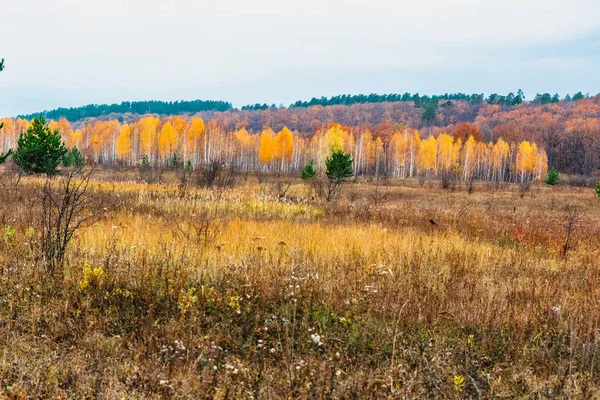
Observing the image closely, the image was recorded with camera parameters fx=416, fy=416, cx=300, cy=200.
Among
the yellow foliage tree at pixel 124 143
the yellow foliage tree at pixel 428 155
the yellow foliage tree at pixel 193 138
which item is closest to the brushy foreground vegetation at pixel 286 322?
the yellow foliage tree at pixel 428 155

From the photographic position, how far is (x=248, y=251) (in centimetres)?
598

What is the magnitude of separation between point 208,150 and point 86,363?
73.4 m

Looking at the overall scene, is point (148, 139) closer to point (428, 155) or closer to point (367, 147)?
point (367, 147)

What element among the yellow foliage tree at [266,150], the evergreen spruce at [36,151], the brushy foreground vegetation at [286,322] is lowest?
the brushy foreground vegetation at [286,322]

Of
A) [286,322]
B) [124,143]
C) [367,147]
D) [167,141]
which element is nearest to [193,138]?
[167,141]

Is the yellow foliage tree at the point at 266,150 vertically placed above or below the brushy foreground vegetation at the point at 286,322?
above

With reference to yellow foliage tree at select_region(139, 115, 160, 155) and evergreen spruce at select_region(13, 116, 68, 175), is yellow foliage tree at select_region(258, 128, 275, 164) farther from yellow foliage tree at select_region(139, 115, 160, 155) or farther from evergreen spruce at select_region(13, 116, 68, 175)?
evergreen spruce at select_region(13, 116, 68, 175)

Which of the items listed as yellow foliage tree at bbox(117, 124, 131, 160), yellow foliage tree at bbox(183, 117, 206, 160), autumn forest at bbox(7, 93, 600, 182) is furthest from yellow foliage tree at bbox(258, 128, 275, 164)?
yellow foliage tree at bbox(117, 124, 131, 160)

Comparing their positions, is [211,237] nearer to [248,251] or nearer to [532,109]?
[248,251]

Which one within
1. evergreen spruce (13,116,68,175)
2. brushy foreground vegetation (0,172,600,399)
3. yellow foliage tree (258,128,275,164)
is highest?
yellow foliage tree (258,128,275,164)

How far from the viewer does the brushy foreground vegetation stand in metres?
3.10

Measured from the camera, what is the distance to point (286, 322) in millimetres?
3932

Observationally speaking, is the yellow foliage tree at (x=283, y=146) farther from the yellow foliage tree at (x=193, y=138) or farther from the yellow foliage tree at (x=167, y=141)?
the yellow foliage tree at (x=167, y=141)

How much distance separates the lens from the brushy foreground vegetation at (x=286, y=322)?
3.10m
